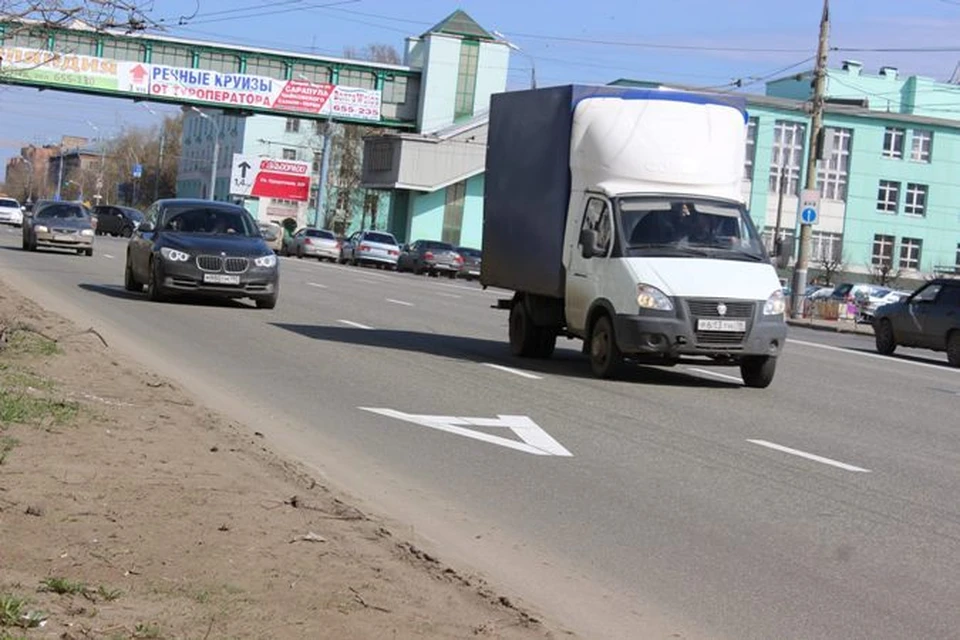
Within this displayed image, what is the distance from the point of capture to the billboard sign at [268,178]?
94.9 meters

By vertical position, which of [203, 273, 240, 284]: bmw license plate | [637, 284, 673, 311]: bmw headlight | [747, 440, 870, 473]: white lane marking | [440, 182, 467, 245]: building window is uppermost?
[440, 182, 467, 245]: building window

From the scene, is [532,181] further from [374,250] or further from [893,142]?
[893,142]

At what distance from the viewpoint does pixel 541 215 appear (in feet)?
59.5

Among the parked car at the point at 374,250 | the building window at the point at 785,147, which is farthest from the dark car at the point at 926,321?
the building window at the point at 785,147

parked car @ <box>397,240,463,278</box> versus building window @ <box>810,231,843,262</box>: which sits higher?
building window @ <box>810,231,843,262</box>

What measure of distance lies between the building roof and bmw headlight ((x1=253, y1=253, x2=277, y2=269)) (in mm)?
54017

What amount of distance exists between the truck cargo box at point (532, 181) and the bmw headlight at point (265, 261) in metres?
5.30

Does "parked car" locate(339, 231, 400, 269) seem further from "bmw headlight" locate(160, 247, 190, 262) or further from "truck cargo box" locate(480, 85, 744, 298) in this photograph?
"truck cargo box" locate(480, 85, 744, 298)

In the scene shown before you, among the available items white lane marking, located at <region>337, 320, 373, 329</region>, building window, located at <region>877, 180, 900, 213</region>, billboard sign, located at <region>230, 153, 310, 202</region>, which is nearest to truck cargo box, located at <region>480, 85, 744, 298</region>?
white lane marking, located at <region>337, 320, 373, 329</region>

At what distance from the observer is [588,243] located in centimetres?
1675

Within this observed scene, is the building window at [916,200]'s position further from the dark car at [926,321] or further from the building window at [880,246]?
the dark car at [926,321]

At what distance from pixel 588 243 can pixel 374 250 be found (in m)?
50.9

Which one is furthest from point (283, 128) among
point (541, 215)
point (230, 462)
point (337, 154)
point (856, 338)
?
point (230, 462)

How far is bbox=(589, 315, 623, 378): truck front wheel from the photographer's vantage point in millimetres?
16438
